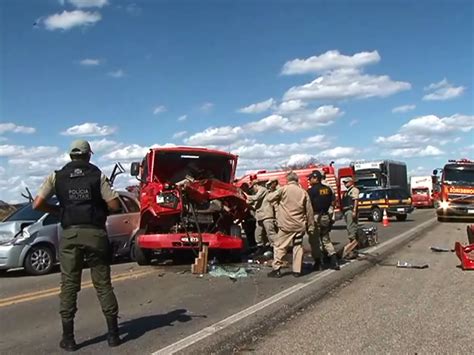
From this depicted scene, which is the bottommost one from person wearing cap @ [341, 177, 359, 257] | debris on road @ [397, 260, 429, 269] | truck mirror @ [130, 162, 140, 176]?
debris on road @ [397, 260, 429, 269]

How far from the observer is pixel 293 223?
9.89m

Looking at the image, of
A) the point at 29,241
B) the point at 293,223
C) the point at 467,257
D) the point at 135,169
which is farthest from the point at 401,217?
the point at 29,241

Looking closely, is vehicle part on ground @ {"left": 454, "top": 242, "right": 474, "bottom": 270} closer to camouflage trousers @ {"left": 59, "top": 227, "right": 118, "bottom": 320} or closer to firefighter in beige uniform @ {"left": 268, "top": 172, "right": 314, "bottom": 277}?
firefighter in beige uniform @ {"left": 268, "top": 172, "right": 314, "bottom": 277}

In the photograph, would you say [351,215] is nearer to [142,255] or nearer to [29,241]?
[142,255]

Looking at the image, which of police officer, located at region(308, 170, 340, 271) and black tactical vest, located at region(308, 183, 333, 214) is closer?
police officer, located at region(308, 170, 340, 271)

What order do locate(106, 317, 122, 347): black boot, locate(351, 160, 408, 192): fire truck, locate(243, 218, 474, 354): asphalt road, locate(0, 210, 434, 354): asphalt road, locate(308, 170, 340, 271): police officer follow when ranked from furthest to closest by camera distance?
locate(351, 160, 408, 192): fire truck, locate(308, 170, 340, 271): police officer, locate(0, 210, 434, 354): asphalt road, locate(106, 317, 122, 347): black boot, locate(243, 218, 474, 354): asphalt road

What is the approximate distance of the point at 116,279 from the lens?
10.4m

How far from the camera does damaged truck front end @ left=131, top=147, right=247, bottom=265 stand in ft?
37.9

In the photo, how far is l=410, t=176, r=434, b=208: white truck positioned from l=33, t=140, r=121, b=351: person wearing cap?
47461mm

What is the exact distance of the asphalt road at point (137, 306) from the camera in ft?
20.1

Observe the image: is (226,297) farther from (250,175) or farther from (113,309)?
(250,175)

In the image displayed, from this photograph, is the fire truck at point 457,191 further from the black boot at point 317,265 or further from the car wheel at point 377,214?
the black boot at point 317,265

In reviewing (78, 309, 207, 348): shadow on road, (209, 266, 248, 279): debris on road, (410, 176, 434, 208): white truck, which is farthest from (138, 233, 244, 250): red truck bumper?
(410, 176, 434, 208): white truck

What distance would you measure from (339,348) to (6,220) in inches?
350
